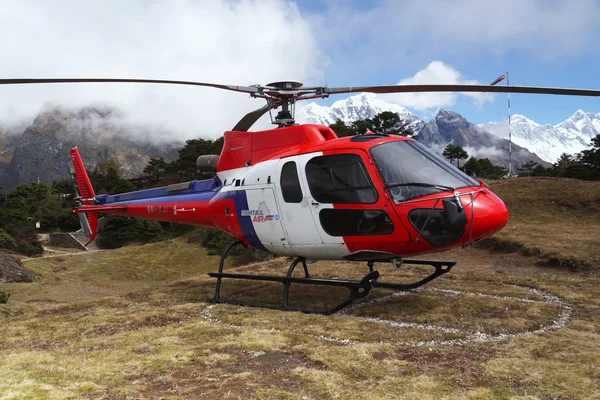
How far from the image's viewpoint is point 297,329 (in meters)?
6.37

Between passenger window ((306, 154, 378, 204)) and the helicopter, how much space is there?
0.02 metres

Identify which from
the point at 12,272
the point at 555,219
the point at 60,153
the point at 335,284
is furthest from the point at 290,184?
the point at 60,153

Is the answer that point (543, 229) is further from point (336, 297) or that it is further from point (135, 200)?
point (135, 200)

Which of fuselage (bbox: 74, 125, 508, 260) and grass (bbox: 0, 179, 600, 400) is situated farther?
fuselage (bbox: 74, 125, 508, 260)

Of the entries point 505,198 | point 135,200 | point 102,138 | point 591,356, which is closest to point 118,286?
point 135,200

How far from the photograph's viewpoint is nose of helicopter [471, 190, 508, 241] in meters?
6.11

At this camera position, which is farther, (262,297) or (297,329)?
(262,297)

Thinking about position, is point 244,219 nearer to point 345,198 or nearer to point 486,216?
point 345,198

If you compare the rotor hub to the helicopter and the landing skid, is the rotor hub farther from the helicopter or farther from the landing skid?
the landing skid

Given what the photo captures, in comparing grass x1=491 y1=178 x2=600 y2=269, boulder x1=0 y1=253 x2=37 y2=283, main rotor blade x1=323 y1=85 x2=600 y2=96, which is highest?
main rotor blade x1=323 y1=85 x2=600 y2=96

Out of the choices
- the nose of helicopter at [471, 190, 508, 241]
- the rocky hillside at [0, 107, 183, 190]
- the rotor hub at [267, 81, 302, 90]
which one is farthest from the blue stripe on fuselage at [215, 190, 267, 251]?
the rocky hillside at [0, 107, 183, 190]

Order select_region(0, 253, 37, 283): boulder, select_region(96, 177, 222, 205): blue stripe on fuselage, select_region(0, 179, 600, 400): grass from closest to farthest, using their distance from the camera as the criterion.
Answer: select_region(0, 179, 600, 400): grass → select_region(96, 177, 222, 205): blue stripe on fuselage → select_region(0, 253, 37, 283): boulder

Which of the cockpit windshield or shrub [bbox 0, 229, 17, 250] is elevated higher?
the cockpit windshield

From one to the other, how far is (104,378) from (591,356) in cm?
522
